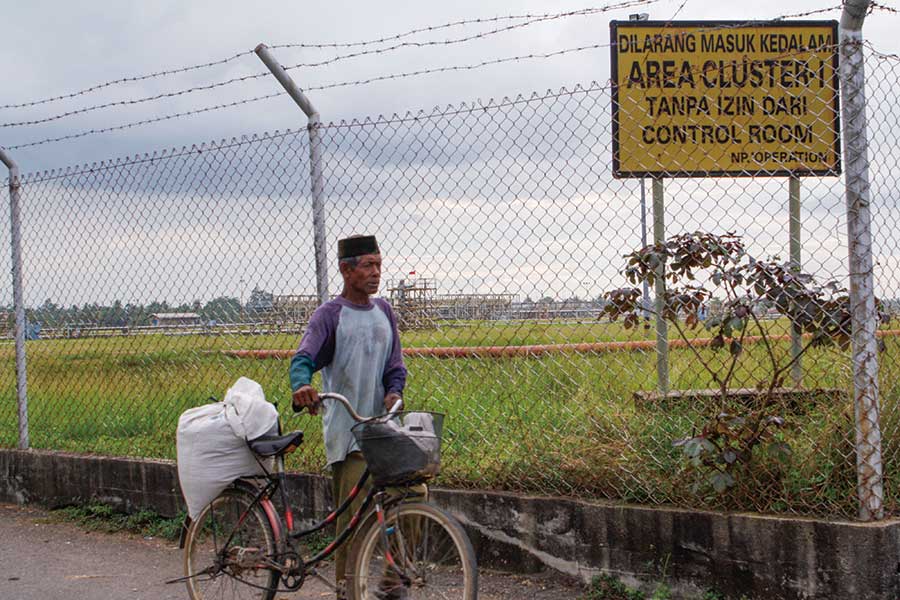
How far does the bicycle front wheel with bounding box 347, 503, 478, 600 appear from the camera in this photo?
392 centimetres

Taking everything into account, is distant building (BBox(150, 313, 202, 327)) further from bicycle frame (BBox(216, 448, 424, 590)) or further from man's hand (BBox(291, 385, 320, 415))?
man's hand (BBox(291, 385, 320, 415))

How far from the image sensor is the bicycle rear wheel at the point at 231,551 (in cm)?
461

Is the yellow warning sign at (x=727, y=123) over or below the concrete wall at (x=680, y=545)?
over

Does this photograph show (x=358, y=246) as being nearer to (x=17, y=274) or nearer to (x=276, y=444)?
(x=276, y=444)

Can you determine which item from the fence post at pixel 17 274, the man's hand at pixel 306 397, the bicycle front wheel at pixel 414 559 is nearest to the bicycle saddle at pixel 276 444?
the man's hand at pixel 306 397

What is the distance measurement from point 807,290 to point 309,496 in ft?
10.3

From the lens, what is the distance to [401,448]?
394 cm

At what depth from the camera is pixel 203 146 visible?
6.80 m

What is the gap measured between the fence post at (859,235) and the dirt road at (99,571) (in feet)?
5.24

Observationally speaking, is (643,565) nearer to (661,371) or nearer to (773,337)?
(773,337)

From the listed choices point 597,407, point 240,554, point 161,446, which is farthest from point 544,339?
point 161,446

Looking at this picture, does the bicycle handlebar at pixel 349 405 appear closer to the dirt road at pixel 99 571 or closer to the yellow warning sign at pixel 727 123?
the dirt road at pixel 99 571

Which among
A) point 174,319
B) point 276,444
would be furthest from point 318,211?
point 276,444

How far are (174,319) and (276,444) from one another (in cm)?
283
